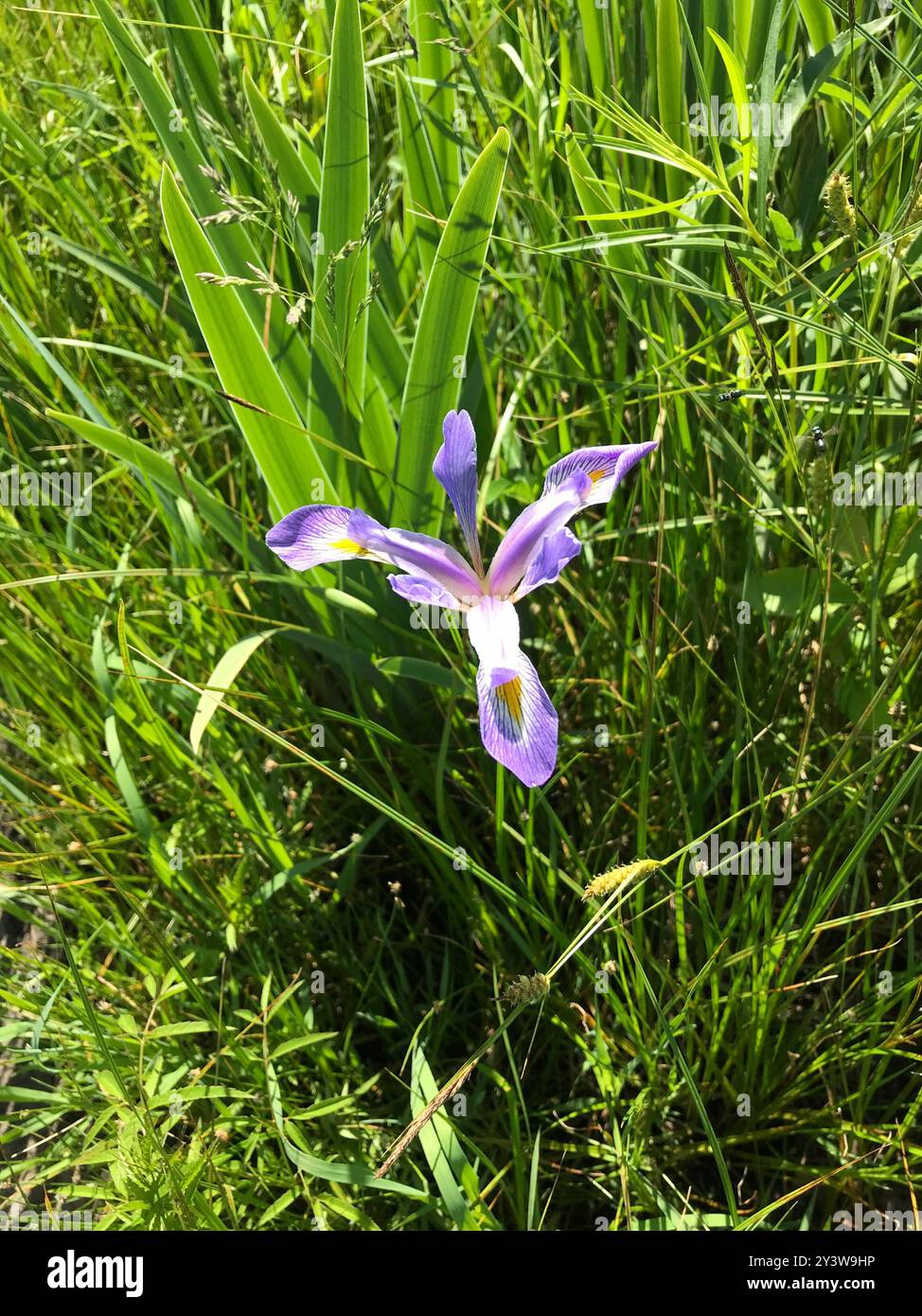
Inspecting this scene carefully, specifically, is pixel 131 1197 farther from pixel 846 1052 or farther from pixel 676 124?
pixel 676 124

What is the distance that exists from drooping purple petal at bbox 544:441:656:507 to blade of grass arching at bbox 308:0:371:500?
296 millimetres

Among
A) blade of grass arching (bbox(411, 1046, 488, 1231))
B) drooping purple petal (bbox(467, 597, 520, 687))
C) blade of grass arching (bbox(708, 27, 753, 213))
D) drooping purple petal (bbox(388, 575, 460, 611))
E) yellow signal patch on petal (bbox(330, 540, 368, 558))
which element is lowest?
blade of grass arching (bbox(411, 1046, 488, 1231))

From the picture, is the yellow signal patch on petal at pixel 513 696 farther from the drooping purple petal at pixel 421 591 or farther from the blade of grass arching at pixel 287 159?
the blade of grass arching at pixel 287 159

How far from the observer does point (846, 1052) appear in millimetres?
1152

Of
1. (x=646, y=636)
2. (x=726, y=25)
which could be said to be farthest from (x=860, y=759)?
(x=726, y=25)

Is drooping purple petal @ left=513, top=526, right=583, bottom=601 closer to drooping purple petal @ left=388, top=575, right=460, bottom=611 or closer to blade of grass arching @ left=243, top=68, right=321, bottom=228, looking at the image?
drooping purple petal @ left=388, top=575, right=460, bottom=611

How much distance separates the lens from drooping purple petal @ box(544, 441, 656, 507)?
983 mm

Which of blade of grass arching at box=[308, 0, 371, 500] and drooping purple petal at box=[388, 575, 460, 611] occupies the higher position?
blade of grass arching at box=[308, 0, 371, 500]

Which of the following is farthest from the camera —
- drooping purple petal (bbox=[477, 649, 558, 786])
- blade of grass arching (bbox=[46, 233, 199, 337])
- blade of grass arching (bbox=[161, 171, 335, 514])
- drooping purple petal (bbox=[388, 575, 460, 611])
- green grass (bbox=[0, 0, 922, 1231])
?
blade of grass arching (bbox=[46, 233, 199, 337])

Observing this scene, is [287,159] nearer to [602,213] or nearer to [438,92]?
[438,92]

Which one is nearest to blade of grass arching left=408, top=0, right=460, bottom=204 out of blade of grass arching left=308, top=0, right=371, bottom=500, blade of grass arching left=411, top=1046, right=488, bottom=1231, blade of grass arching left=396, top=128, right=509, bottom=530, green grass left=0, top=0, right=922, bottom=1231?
green grass left=0, top=0, right=922, bottom=1231

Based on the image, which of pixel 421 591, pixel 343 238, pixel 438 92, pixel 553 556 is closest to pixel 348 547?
pixel 421 591

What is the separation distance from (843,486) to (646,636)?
303 mm

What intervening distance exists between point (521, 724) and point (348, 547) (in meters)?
0.32
